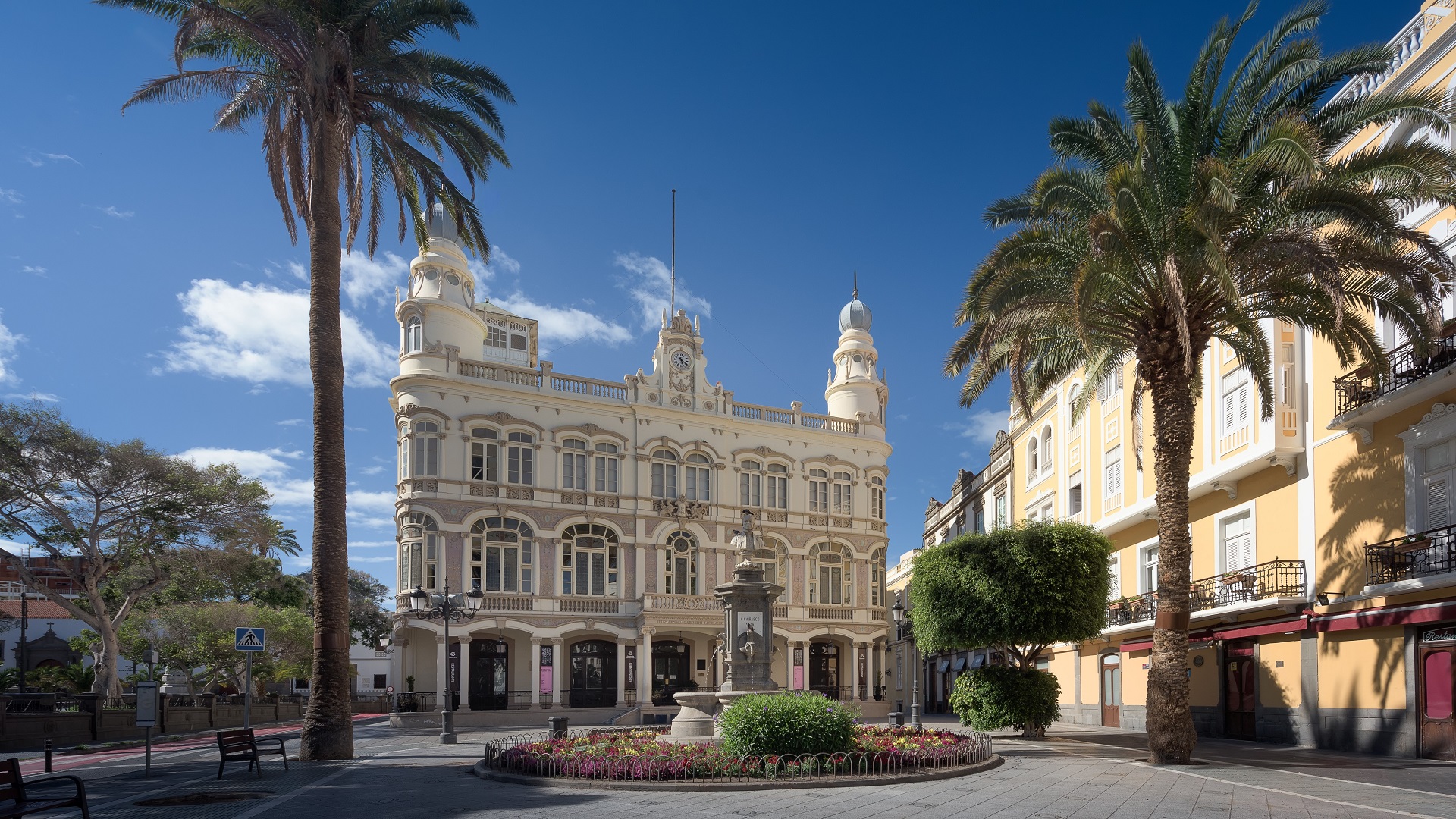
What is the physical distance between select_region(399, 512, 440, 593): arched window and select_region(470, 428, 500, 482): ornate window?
276 centimetres

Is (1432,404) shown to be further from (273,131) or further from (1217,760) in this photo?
(273,131)

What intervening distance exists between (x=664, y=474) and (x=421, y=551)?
451 inches

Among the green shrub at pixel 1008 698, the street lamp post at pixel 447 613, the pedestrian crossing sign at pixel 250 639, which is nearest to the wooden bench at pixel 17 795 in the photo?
the pedestrian crossing sign at pixel 250 639

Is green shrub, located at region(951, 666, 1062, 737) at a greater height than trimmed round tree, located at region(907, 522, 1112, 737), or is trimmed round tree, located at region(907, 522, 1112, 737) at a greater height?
trimmed round tree, located at region(907, 522, 1112, 737)

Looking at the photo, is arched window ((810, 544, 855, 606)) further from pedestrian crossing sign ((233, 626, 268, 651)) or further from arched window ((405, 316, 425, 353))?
pedestrian crossing sign ((233, 626, 268, 651))

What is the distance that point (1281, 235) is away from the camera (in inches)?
650

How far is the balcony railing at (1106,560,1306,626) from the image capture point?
23625 millimetres

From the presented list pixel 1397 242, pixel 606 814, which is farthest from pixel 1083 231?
pixel 606 814

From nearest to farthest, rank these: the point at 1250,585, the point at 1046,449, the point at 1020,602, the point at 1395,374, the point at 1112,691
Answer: the point at 1395,374 < the point at 1250,585 < the point at 1020,602 < the point at 1112,691 < the point at 1046,449

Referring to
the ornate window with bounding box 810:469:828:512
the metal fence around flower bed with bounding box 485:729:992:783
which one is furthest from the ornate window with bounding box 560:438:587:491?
the metal fence around flower bed with bounding box 485:729:992:783

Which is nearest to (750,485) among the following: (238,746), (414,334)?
(414,334)

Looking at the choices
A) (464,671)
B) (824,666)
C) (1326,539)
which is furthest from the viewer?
(824,666)

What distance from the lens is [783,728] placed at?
634 inches

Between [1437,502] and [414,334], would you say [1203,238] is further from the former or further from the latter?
[414,334]
